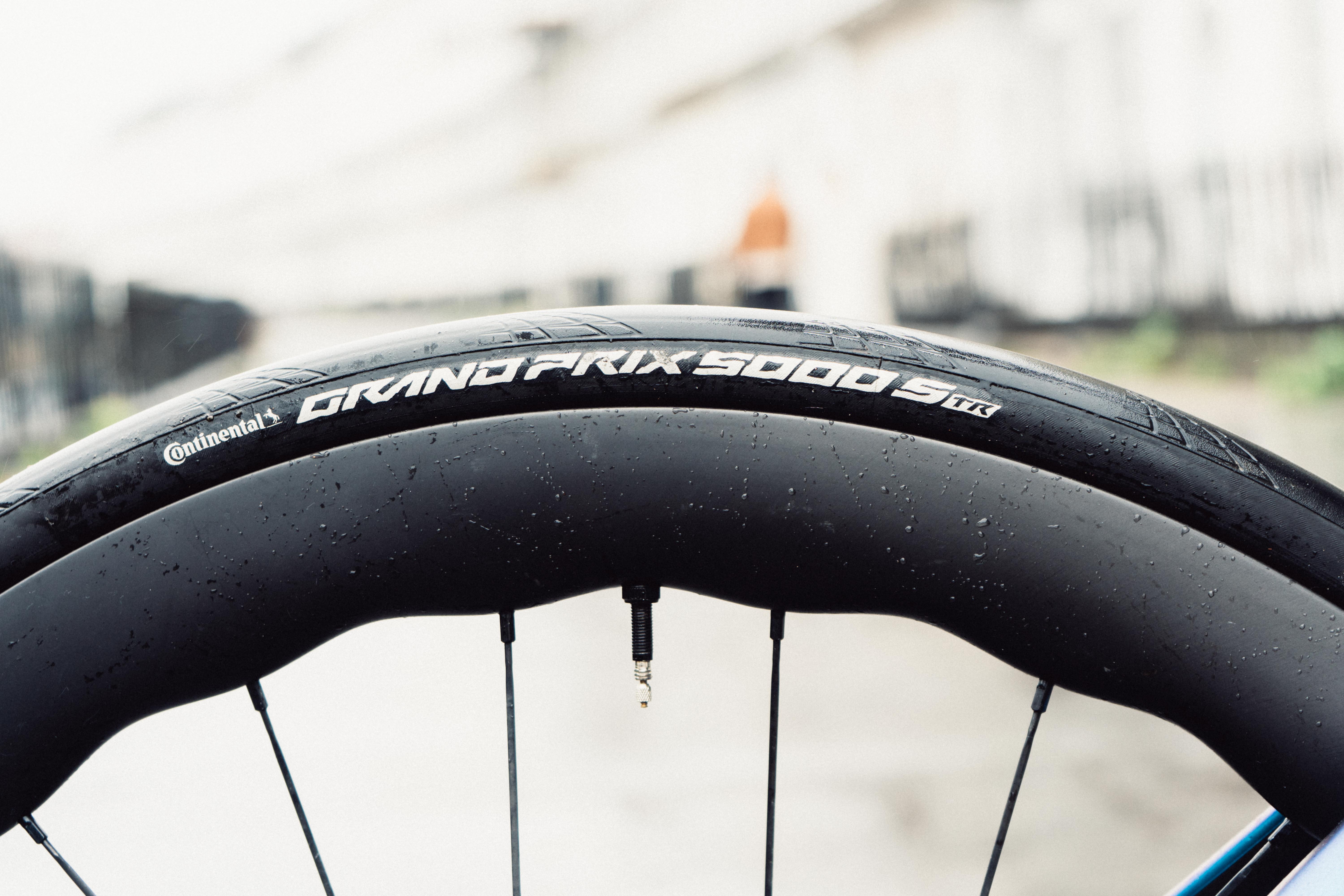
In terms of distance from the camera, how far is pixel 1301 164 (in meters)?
7.19

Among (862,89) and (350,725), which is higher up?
(862,89)

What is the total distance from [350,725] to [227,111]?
86.9 ft

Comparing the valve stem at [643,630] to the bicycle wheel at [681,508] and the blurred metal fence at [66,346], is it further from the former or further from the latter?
the blurred metal fence at [66,346]

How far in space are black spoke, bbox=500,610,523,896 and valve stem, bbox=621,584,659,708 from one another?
0.07 metres

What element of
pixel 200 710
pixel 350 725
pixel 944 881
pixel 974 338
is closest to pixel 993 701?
pixel 944 881

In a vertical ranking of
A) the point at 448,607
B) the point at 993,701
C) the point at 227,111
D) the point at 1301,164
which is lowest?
the point at 448,607

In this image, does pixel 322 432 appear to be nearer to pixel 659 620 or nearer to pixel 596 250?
pixel 659 620

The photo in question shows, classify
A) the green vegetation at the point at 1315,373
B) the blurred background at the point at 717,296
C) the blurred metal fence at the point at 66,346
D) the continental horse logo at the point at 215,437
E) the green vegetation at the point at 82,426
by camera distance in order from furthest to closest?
1. the blurred metal fence at the point at 66,346
2. the green vegetation at the point at 82,426
3. the green vegetation at the point at 1315,373
4. the blurred background at the point at 717,296
5. the continental horse logo at the point at 215,437

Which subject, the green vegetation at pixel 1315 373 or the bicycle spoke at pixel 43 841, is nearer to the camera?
the bicycle spoke at pixel 43 841

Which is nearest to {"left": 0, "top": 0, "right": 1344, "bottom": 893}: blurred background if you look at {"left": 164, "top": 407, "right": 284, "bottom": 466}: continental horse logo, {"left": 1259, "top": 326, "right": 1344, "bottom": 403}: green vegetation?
{"left": 1259, "top": 326, "right": 1344, "bottom": 403}: green vegetation

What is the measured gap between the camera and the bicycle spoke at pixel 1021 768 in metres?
0.60

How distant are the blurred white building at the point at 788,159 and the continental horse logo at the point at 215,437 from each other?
25.5ft

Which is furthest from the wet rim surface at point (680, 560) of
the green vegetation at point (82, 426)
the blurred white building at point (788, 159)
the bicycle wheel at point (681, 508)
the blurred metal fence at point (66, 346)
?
the blurred metal fence at point (66, 346)

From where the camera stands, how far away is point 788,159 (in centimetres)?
1377
